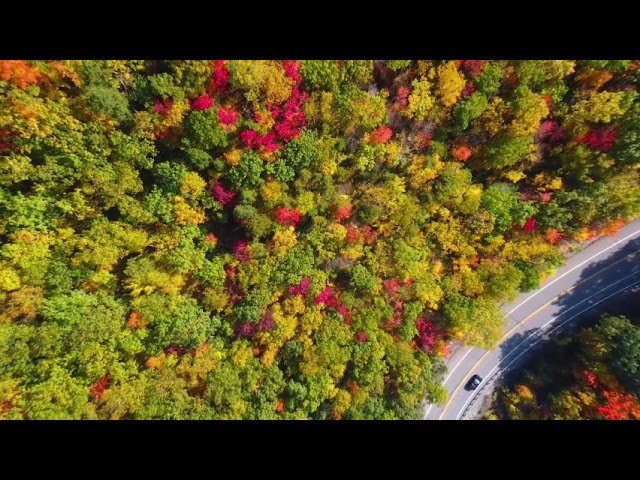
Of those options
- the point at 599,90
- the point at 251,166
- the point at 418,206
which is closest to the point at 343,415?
the point at 418,206

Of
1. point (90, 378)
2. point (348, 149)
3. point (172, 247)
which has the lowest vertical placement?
point (90, 378)

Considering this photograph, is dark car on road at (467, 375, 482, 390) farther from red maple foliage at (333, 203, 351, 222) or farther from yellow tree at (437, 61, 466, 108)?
yellow tree at (437, 61, 466, 108)

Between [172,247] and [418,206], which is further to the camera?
[418,206]

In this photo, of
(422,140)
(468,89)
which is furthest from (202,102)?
(468,89)

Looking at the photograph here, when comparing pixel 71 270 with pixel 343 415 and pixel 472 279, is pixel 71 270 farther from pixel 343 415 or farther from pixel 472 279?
pixel 472 279

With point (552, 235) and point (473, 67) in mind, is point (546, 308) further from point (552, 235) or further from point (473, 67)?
point (473, 67)

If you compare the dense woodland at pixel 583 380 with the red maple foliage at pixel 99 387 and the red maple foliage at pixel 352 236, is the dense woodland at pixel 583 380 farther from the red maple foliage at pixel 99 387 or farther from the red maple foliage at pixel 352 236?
the red maple foliage at pixel 99 387
